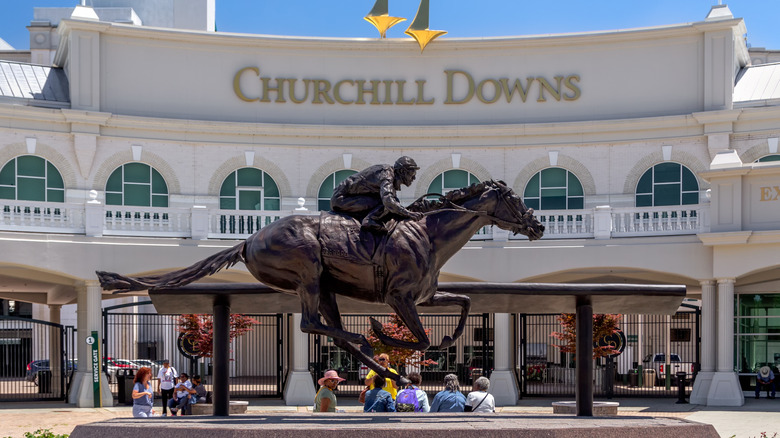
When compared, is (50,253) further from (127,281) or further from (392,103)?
(127,281)

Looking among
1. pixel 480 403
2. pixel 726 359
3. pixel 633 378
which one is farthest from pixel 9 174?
pixel 480 403

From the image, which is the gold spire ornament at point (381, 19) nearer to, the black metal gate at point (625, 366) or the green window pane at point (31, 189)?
the black metal gate at point (625, 366)

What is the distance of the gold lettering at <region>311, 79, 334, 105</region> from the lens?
3325cm

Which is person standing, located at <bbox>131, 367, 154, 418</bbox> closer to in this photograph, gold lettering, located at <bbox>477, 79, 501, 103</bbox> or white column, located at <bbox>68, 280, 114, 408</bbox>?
white column, located at <bbox>68, 280, 114, 408</bbox>

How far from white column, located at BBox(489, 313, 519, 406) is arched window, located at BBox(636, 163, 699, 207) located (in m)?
6.75

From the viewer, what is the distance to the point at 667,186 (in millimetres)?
32000

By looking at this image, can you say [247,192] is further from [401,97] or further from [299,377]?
[299,377]

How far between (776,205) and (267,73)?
15.6 meters

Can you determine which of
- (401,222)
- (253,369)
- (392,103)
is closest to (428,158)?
(392,103)

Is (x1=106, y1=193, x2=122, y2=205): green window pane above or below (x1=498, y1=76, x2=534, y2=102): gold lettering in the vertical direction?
below

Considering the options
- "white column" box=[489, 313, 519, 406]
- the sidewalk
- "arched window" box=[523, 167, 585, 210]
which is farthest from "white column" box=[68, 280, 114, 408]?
"arched window" box=[523, 167, 585, 210]

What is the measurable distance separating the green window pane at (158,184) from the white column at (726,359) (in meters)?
16.5

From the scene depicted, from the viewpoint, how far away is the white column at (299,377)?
27.8 m

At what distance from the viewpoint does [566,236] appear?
2811cm
